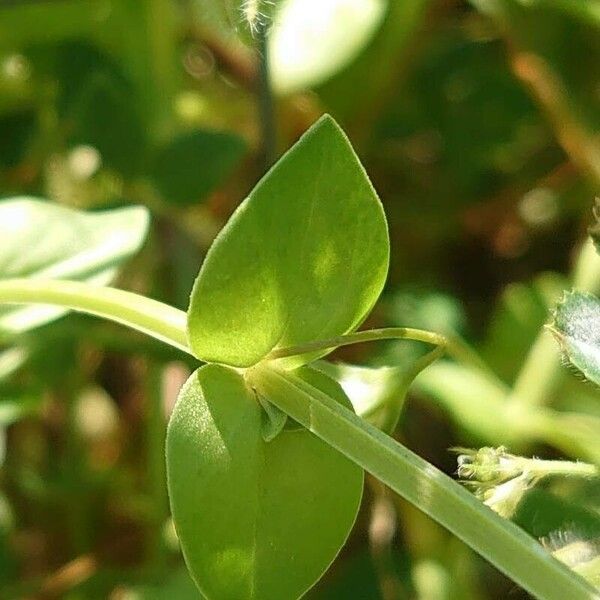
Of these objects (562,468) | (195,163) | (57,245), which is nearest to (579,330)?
(562,468)

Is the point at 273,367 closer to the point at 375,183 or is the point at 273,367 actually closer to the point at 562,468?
the point at 562,468

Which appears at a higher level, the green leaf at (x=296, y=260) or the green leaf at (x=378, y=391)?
the green leaf at (x=296, y=260)

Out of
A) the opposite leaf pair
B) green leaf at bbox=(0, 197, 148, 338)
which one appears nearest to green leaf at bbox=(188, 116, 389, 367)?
the opposite leaf pair

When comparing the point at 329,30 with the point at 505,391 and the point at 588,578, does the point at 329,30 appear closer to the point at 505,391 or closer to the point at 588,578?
the point at 505,391

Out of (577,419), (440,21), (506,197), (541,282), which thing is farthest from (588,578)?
(440,21)

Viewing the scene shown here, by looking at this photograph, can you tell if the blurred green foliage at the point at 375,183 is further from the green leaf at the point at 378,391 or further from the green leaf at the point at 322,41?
the green leaf at the point at 378,391

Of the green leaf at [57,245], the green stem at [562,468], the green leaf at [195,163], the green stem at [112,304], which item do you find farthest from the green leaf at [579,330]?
the green leaf at [195,163]
